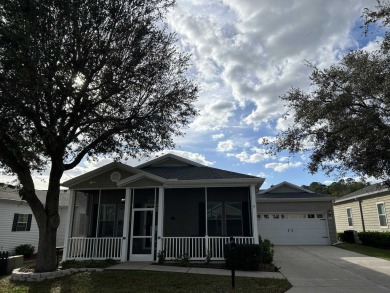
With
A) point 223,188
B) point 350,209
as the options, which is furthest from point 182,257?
point 350,209

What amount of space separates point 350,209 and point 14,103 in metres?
26.6

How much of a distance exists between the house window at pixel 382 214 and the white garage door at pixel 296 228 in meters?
3.50

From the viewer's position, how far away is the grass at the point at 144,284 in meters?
8.84

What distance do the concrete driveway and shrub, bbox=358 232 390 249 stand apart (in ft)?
17.6

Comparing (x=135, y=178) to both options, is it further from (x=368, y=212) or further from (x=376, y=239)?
(x=368, y=212)

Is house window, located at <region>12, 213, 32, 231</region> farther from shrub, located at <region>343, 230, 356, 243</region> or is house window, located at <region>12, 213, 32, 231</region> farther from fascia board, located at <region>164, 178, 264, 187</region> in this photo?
shrub, located at <region>343, 230, 356, 243</region>

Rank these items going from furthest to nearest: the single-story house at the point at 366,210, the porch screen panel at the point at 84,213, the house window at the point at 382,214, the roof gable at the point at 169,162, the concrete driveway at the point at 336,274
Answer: the house window at the point at 382,214 < the single-story house at the point at 366,210 < the roof gable at the point at 169,162 < the porch screen panel at the point at 84,213 < the concrete driveway at the point at 336,274

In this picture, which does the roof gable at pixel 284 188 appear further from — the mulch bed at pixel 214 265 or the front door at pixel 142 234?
the front door at pixel 142 234

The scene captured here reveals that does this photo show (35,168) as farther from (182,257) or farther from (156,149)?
(182,257)

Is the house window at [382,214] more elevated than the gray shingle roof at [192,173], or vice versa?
the gray shingle roof at [192,173]

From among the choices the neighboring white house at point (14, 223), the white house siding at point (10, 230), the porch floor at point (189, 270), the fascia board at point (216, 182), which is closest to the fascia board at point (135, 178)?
the fascia board at point (216, 182)

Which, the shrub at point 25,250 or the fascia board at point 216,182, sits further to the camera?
the shrub at point 25,250

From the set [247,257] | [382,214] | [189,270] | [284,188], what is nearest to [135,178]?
[189,270]

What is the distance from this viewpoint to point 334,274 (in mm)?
10836
